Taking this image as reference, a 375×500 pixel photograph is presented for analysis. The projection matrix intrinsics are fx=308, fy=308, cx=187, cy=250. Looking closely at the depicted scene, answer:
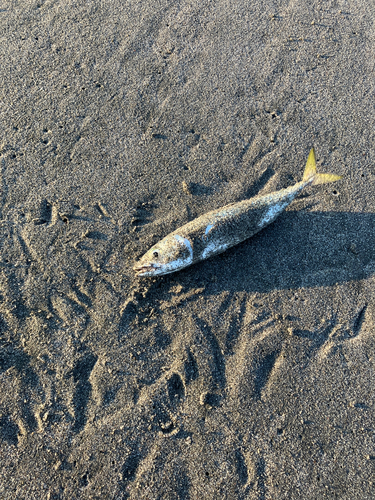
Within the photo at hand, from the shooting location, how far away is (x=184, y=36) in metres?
4.46

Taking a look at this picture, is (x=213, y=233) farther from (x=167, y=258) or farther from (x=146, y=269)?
(x=146, y=269)

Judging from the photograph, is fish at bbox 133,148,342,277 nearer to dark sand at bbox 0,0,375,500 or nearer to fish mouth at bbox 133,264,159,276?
fish mouth at bbox 133,264,159,276

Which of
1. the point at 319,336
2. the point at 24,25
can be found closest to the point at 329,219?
the point at 319,336

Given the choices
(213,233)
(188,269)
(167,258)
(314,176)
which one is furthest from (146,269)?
(314,176)

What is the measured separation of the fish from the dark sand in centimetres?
24

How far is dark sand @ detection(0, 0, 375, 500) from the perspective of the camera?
3.16 meters

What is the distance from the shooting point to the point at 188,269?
3688 millimetres

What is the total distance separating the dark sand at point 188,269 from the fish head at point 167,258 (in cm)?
24

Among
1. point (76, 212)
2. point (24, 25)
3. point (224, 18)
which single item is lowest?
point (76, 212)

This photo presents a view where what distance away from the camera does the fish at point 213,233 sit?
11.2 ft

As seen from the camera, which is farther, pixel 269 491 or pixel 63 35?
pixel 63 35

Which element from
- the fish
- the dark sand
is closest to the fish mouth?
the fish

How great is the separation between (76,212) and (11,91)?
2.00m

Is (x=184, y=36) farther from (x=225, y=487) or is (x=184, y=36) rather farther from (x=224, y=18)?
(x=225, y=487)
